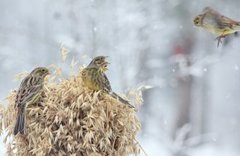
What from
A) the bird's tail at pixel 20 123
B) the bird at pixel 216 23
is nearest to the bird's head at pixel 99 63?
the bird's tail at pixel 20 123

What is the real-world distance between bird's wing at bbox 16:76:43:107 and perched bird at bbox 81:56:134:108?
0.57ft

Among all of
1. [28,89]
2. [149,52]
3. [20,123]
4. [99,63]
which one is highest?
[149,52]

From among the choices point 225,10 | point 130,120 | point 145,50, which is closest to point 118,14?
point 145,50

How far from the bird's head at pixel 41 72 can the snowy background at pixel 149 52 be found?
143 inches

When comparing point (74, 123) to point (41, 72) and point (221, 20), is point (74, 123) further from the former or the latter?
point (221, 20)

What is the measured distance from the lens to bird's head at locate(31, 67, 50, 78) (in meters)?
2.94

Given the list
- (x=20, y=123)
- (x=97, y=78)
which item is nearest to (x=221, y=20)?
(x=97, y=78)

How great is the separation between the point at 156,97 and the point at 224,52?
34.3 inches

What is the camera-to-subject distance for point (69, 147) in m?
2.90

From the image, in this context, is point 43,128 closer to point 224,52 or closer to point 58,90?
point 58,90

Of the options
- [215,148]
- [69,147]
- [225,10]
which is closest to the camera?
[69,147]

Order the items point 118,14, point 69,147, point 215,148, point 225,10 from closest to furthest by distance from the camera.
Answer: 1. point 69,147
2. point 225,10
3. point 118,14
4. point 215,148

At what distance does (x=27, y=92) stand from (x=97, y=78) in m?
0.26

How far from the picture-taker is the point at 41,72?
117 inches
